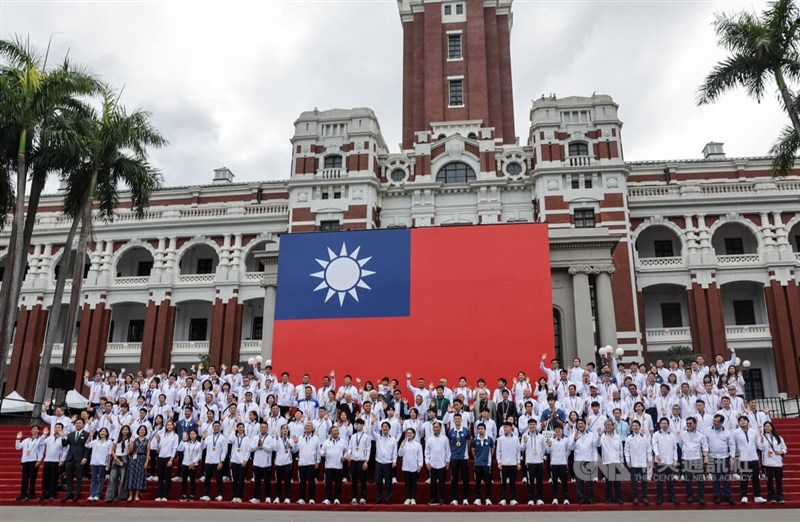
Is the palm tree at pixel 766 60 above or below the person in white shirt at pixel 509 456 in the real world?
above

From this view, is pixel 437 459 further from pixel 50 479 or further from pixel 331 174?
pixel 331 174

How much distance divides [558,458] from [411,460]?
305 centimetres

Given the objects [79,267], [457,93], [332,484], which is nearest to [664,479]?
[332,484]

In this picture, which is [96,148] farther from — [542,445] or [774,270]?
[774,270]

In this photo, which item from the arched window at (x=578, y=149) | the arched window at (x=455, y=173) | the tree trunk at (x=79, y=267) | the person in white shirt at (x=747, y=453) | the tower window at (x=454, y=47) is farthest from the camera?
the tower window at (x=454, y=47)

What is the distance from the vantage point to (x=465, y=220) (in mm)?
34719

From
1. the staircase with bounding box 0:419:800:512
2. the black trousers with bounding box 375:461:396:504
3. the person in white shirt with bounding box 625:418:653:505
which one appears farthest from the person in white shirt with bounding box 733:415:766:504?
the black trousers with bounding box 375:461:396:504

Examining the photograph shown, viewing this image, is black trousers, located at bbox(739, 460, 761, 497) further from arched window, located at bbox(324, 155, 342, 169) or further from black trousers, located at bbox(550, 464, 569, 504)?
arched window, located at bbox(324, 155, 342, 169)

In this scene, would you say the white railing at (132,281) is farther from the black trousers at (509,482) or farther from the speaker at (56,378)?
the black trousers at (509,482)

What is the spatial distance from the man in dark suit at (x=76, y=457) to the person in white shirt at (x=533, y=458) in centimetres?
974

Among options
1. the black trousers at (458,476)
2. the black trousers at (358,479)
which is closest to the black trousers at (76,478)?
the black trousers at (358,479)

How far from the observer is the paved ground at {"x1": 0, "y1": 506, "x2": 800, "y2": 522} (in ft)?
34.9

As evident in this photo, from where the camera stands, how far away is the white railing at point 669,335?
109 feet

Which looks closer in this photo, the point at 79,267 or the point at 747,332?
the point at 79,267
